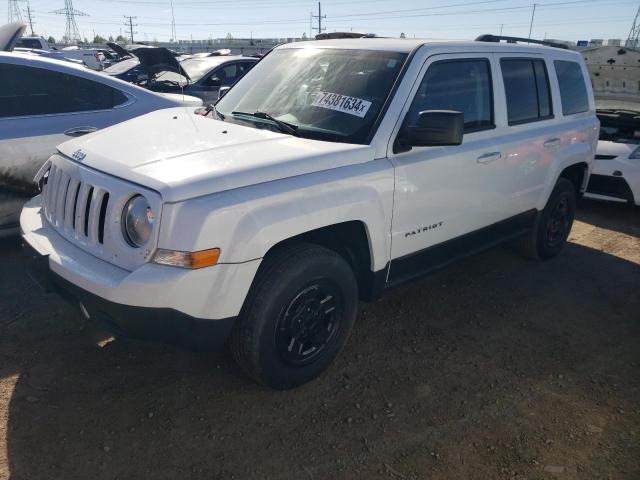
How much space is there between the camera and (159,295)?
230 cm

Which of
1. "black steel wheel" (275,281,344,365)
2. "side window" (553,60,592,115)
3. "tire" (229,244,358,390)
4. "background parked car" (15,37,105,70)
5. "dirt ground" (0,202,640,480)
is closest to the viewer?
"dirt ground" (0,202,640,480)

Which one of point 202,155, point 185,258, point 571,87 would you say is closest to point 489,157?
point 571,87

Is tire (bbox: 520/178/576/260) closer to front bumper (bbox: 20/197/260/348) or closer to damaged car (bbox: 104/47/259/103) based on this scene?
front bumper (bbox: 20/197/260/348)

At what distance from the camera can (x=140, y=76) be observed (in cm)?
1072

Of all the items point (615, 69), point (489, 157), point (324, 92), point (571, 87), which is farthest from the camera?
point (615, 69)

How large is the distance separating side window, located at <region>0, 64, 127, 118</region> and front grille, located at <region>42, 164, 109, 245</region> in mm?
1624

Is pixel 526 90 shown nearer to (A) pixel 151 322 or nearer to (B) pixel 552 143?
(B) pixel 552 143

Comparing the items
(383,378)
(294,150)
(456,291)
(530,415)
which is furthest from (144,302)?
(456,291)

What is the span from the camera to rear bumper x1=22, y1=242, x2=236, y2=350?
236 cm

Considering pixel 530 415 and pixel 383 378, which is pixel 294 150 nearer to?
pixel 383 378

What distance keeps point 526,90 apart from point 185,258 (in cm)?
316

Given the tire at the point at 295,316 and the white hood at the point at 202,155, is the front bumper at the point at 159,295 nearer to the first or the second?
the tire at the point at 295,316

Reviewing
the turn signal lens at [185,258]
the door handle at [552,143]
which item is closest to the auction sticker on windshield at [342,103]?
the turn signal lens at [185,258]

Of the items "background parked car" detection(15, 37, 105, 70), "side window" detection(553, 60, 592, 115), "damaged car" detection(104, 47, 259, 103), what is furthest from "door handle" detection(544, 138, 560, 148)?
"background parked car" detection(15, 37, 105, 70)
